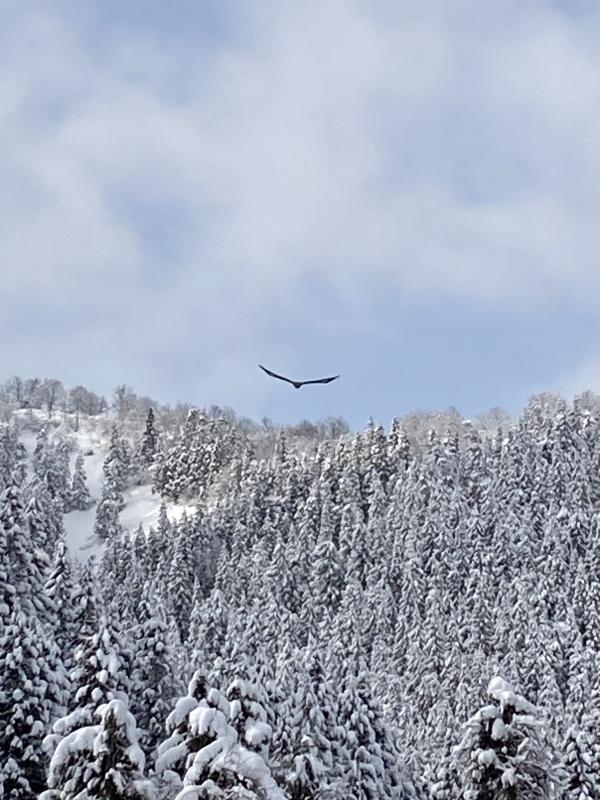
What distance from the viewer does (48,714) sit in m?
28.0

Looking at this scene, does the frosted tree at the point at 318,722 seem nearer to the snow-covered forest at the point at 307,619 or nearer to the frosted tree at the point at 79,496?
the snow-covered forest at the point at 307,619

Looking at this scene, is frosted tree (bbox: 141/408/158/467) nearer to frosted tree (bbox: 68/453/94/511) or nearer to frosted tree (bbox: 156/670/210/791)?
frosted tree (bbox: 68/453/94/511)

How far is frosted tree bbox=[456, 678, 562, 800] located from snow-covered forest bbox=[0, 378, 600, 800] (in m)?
0.07

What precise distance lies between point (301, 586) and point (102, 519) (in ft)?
205

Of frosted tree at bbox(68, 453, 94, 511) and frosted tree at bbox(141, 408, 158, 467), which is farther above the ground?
frosted tree at bbox(141, 408, 158, 467)

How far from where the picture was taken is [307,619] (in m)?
95.7

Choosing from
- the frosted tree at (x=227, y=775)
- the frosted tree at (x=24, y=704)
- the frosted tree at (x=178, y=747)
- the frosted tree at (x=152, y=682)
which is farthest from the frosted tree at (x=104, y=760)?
the frosted tree at (x=152, y=682)

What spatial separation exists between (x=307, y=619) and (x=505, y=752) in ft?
237

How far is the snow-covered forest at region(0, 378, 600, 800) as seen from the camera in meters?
24.1

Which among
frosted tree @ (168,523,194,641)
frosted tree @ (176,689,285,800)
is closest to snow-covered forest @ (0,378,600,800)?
frosted tree @ (176,689,285,800)

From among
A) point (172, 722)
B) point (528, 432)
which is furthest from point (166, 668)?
point (528, 432)

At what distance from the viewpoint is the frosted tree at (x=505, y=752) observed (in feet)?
80.3

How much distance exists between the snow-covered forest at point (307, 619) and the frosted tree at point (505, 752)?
68 mm

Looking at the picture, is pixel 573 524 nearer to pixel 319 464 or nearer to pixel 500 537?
pixel 500 537
